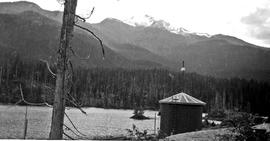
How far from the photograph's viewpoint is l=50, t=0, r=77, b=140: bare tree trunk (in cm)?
458

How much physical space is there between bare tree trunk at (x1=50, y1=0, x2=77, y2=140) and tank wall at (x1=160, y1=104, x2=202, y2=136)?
11.3m

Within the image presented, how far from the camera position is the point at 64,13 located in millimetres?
4727

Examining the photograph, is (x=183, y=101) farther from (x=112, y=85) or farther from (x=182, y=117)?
(x=112, y=85)

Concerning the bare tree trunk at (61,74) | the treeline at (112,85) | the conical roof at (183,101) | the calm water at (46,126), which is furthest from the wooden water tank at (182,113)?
the treeline at (112,85)

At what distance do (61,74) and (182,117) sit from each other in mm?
11754

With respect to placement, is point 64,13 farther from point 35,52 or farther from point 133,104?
point 35,52

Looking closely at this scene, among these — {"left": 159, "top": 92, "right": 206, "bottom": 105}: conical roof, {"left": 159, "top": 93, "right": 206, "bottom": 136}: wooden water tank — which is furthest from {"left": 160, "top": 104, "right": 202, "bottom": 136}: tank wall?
{"left": 159, "top": 92, "right": 206, "bottom": 105}: conical roof

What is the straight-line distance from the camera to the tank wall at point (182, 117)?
15.5 metres

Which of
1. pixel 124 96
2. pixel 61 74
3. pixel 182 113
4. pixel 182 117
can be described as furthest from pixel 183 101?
pixel 124 96

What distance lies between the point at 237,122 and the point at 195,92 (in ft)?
213

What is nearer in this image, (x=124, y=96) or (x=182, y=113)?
(x=182, y=113)

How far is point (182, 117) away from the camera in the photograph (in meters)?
15.6

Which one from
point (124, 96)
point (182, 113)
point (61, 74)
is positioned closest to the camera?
point (61, 74)

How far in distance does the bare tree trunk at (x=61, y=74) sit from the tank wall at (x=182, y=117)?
37.0 feet
